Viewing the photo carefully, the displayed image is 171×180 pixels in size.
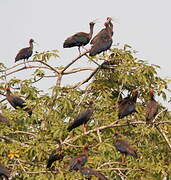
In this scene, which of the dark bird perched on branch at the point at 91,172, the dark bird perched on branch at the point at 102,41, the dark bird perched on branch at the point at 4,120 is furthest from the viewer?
the dark bird perched on branch at the point at 102,41

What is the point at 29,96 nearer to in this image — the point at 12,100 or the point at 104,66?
the point at 12,100

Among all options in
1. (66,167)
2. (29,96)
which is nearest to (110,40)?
(29,96)

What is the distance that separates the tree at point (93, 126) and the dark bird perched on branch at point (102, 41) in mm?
258

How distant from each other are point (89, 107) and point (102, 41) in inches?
93.7

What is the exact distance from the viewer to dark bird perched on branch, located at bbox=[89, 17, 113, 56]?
13.6 metres

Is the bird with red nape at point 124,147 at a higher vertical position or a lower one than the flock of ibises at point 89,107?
lower

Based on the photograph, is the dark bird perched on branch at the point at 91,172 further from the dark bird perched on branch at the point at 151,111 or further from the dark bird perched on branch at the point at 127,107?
the dark bird perched on branch at the point at 127,107

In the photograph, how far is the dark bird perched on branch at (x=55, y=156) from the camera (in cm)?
1049

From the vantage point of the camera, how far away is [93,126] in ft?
41.7

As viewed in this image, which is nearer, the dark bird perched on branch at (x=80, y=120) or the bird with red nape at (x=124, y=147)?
the bird with red nape at (x=124, y=147)

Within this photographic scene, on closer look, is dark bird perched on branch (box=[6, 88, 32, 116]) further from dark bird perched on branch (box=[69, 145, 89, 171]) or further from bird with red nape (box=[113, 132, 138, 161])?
dark bird perched on branch (box=[69, 145, 89, 171])

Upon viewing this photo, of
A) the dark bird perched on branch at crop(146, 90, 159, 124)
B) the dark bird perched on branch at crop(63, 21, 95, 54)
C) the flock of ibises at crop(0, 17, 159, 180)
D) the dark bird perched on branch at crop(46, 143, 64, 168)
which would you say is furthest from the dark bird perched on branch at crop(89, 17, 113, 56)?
the dark bird perched on branch at crop(46, 143, 64, 168)

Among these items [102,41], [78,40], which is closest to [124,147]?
[102,41]

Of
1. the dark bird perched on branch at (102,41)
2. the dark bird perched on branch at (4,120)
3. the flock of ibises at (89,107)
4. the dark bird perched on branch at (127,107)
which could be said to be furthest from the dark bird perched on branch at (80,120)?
the dark bird perched on branch at (102,41)
